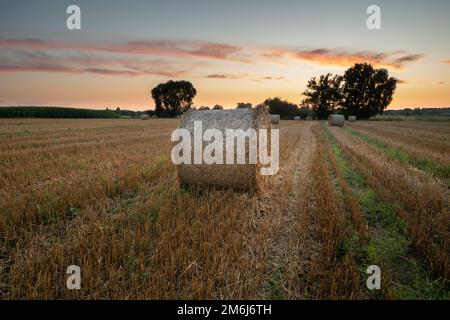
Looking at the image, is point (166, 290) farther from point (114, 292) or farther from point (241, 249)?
point (241, 249)

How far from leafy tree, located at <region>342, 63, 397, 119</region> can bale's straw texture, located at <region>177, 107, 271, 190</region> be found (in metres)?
64.1

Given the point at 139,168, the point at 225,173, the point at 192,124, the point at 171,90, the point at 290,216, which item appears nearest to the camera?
the point at 290,216

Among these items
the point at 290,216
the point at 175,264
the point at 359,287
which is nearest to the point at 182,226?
the point at 175,264

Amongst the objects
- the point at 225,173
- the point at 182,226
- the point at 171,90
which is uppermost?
the point at 171,90

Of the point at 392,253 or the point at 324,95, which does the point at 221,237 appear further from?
the point at 324,95

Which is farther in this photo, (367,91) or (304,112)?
(304,112)

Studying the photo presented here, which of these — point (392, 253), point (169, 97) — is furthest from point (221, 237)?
point (169, 97)

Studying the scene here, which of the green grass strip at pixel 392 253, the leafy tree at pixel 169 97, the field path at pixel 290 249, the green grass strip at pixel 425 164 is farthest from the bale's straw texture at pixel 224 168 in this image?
the leafy tree at pixel 169 97

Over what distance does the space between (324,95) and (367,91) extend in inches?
408

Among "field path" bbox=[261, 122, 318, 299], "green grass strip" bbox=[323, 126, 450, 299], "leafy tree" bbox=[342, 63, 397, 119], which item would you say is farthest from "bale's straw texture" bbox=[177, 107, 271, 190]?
"leafy tree" bbox=[342, 63, 397, 119]

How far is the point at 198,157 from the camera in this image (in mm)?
6070

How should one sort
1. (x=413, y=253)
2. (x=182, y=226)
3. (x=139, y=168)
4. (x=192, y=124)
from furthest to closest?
1. (x=139, y=168)
2. (x=192, y=124)
3. (x=182, y=226)
4. (x=413, y=253)

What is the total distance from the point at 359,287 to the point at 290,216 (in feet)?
6.81

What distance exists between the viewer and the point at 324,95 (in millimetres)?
71375
